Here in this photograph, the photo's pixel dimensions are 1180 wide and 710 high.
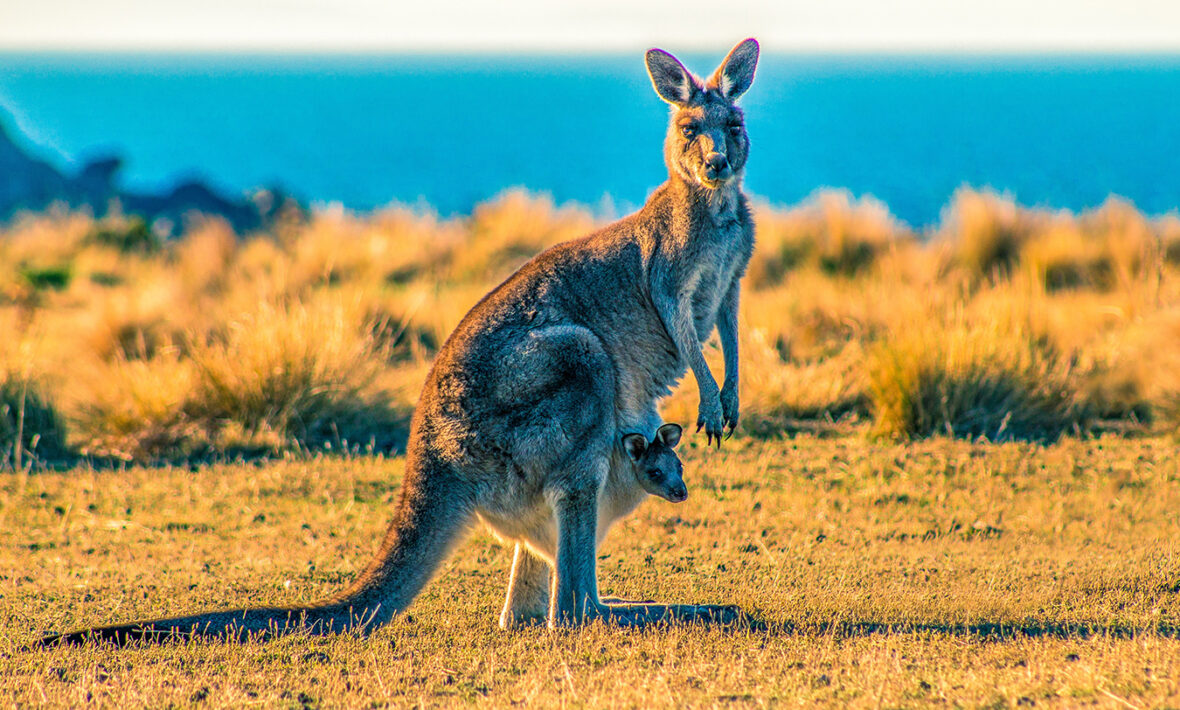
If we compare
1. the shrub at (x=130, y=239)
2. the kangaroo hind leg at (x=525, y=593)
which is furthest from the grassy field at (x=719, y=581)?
the shrub at (x=130, y=239)

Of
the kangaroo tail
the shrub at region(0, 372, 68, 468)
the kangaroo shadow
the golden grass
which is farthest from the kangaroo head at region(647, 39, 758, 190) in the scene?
the shrub at region(0, 372, 68, 468)

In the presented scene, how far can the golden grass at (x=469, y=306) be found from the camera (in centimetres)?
948

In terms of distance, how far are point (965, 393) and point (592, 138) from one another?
10966 centimetres

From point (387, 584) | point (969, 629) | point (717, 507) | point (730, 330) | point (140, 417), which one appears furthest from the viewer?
point (140, 417)

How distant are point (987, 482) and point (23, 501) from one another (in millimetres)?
6424

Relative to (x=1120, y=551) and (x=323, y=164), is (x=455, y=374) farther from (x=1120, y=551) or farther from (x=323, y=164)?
(x=323, y=164)

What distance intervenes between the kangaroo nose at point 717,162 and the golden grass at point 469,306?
4.24 m

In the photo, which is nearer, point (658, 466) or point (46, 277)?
point (658, 466)

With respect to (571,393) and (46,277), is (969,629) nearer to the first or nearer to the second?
(571,393)

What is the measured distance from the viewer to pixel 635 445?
5.24 m

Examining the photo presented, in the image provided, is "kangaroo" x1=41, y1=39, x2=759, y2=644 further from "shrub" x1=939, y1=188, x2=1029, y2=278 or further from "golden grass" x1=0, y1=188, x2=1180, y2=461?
"shrub" x1=939, y1=188, x2=1029, y2=278

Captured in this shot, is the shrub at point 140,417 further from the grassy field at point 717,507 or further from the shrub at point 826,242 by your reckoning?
the shrub at point 826,242

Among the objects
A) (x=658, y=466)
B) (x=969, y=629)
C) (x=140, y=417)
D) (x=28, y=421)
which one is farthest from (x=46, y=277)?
(x=969, y=629)

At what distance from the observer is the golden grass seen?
9.48 metres
